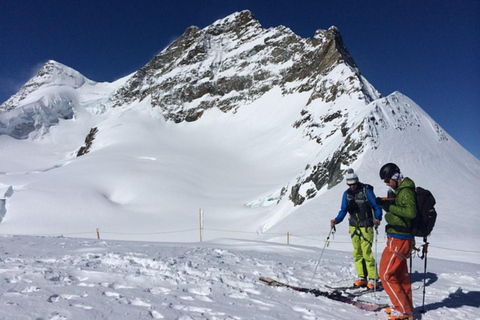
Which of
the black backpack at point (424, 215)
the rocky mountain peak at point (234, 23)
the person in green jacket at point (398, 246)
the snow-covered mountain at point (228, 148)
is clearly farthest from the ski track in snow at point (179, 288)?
the rocky mountain peak at point (234, 23)

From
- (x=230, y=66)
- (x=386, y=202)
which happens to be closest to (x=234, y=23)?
(x=230, y=66)

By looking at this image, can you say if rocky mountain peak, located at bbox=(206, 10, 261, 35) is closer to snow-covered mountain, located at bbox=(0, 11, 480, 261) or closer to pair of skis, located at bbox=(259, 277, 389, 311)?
snow-covered mountain, located at bbox=(0, 11, 480, 261)

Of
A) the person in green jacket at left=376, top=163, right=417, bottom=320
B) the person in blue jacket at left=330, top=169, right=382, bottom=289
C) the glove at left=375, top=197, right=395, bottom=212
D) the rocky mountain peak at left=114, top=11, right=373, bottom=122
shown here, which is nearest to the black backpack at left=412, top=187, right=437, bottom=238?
the person in green jacket at left=376, top=163, right=417, bottom=320

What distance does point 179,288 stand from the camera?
178 inches

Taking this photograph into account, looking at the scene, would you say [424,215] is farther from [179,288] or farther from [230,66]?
[230,66]

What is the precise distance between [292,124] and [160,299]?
2092 inches

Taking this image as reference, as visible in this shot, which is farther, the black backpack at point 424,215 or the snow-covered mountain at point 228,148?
the snow-covered mountain at point 228,148

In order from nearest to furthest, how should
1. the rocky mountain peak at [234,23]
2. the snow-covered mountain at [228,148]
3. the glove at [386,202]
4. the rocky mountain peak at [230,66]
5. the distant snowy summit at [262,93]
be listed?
1. the glove at [386,202]
2. the snow-covered mountain at [228,148]
3. the distant snowy summit at [262,93]
4. the rocky mountain peak at [230,66]
5. the rocky mountain peak at [234,23]

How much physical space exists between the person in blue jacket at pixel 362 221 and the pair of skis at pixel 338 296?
2.16ft

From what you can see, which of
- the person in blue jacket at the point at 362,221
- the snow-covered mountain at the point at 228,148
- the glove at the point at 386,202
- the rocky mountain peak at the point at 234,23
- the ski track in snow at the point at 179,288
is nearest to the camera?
the ski track in snow at the point at 179,288

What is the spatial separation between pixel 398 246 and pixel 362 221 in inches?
55.2

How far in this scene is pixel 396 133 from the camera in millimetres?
21562

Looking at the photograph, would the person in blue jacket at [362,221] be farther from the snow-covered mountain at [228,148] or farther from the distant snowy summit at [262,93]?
the distant snowy summit at [262,93]

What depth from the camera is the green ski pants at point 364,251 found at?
17.9 ft
